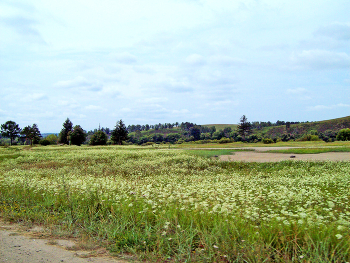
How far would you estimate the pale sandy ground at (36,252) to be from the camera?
13.5ft

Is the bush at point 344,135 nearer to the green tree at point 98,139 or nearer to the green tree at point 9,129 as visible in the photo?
the green tree at point 98,139

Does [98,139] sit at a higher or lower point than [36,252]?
higher

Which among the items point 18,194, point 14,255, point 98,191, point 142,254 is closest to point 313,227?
point 142,254

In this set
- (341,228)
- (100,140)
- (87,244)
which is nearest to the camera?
(341,228)

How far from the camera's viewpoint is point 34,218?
253 inches

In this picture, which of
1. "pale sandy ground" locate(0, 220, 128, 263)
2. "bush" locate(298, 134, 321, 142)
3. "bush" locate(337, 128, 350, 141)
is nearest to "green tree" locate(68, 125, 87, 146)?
"bush" locate(298, 134, 321, 142)

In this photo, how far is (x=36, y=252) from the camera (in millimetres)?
4422

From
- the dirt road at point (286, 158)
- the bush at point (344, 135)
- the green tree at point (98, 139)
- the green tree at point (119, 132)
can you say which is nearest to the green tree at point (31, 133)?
the green tree at point (98, 139)

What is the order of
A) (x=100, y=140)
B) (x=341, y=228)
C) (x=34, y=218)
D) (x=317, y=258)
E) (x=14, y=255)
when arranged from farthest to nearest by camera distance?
(x=100, y=140), (x=34, y=218), (x=14, y=255), (x=341, y=228), (x=317, y=258)

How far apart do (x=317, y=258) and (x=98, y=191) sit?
19.5 feet

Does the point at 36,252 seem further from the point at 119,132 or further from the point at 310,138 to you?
the point at 310,138

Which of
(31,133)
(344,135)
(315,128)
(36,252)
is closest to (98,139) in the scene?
(31,133)

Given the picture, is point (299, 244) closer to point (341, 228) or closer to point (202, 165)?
point (341, 228)

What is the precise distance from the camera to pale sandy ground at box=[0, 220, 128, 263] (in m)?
4.11
